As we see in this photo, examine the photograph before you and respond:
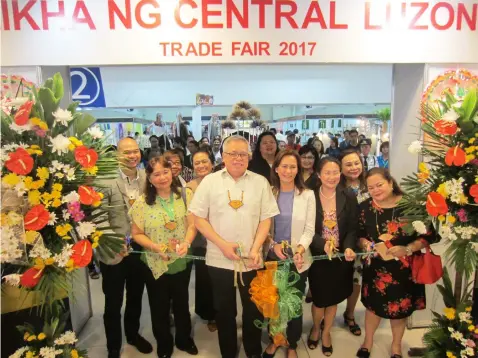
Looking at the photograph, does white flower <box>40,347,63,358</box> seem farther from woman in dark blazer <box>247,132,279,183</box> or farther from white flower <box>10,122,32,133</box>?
woman in dark blazer <box>247,132,279,183</box>

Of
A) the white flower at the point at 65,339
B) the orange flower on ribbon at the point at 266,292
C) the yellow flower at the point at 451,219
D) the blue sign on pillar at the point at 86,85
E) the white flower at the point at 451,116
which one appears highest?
the blue sign on pillar at the point at 86,85

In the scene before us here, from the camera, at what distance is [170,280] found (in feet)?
8.32

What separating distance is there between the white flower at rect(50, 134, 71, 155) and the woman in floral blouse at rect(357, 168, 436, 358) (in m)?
1.81

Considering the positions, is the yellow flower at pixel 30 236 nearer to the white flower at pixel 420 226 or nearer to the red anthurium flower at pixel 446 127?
the white flower at pixel 420 226

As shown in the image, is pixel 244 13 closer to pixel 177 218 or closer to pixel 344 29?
pixel 344 29

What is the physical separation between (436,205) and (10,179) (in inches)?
83.9

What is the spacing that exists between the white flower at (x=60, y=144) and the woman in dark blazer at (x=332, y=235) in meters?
1.59

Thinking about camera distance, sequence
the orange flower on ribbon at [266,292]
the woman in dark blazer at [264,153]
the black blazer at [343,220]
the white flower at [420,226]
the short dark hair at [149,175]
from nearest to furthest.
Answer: the white flower at [420,226]
the orange flower on ribbon at [266,292]
the short dark hair at [149,175]
the black blazer at [343,220]
the woman in dark blazer at [264,153]

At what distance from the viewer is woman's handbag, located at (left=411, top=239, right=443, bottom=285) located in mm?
2250

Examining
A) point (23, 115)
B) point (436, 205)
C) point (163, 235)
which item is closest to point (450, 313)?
point (436, 205)

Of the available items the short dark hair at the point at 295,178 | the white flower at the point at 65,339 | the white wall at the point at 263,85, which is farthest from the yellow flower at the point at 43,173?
the white wall at the point at 263,85

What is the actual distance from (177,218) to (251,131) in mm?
3316

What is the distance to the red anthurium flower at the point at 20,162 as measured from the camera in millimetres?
1711

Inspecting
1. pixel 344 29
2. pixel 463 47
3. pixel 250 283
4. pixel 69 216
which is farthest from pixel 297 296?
pixel 463 47
